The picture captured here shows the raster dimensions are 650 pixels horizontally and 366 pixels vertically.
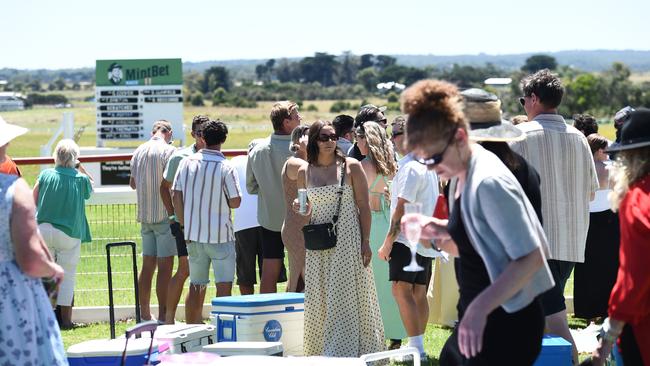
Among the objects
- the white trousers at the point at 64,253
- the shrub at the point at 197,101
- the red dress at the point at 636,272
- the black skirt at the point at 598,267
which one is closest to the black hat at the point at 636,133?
the red dress at the point at 636,272

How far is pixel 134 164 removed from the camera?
1016 centimetres

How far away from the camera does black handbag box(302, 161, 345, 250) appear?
8.01m

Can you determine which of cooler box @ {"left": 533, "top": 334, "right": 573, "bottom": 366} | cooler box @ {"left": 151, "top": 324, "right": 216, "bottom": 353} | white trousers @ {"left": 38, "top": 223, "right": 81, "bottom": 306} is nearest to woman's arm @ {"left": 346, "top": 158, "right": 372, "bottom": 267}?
cooler box @ {"left": 151, "top": 324, "right": 216, "bottom": 353}

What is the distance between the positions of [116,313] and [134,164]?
1.43 metres

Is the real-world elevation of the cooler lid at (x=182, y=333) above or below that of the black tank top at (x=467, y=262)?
below

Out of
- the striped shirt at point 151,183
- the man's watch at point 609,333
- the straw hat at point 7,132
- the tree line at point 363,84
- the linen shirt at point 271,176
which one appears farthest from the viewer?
the tree line at point 363,84

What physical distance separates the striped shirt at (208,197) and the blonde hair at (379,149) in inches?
49.7

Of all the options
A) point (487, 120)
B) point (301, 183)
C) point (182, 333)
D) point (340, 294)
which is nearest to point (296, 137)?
point (301, 183)

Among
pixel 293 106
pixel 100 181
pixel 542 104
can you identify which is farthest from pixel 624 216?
pixel 100 181

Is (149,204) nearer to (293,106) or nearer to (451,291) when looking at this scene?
(293,106)

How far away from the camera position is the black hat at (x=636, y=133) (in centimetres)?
479

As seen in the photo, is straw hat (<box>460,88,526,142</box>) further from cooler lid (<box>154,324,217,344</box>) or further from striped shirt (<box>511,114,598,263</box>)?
cooler lid (<box>154,324,217,344</box>)

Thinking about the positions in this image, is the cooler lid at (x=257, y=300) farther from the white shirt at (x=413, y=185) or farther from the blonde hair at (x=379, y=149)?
the blonde hair at (x=379, y=149)

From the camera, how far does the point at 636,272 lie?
4504 mm
